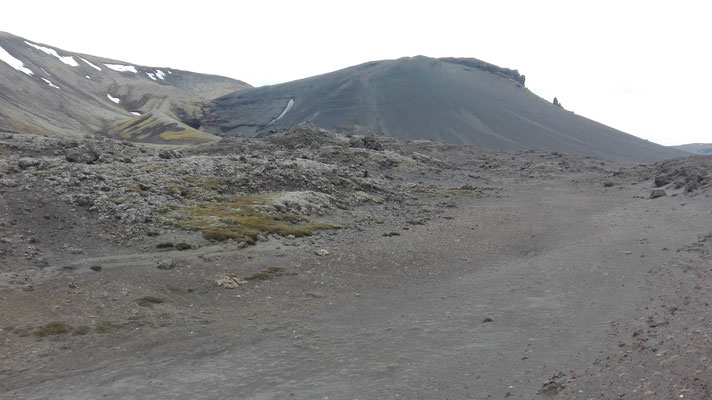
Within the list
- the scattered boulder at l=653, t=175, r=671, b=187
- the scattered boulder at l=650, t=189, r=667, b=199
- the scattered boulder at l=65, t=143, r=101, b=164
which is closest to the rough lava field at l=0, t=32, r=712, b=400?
the scattered boulder at l=65, t=143, r=101, b=164

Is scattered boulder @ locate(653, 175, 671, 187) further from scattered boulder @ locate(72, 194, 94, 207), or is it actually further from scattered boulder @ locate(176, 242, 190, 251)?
scattered boulder @ locate(72, 194, 94, 207)

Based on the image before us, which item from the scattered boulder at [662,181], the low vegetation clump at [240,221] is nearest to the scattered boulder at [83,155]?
the low vegetation clump at [240,221]

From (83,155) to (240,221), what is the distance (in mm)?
27380

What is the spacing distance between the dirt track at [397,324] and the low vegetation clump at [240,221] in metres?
2.52

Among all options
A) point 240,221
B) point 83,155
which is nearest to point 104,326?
point 240,221

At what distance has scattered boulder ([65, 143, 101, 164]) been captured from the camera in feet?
185

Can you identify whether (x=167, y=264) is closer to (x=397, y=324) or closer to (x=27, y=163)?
(x=397, y=324)

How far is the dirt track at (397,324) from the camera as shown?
59.9 feet

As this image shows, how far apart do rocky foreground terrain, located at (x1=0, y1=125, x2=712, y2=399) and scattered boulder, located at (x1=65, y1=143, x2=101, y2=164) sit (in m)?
0.36

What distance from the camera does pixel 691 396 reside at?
12.9 meters

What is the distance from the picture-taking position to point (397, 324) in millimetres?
25219

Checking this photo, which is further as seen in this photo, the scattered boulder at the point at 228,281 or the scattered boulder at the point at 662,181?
the scattered boulder at the point at 662,181

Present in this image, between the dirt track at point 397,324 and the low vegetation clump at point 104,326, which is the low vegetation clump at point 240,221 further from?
the low vegetation clump at point 104,326

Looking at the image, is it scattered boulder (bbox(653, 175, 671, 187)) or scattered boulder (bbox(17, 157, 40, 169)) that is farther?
scattered boulder (bbox(653, 175, 671, 187))
